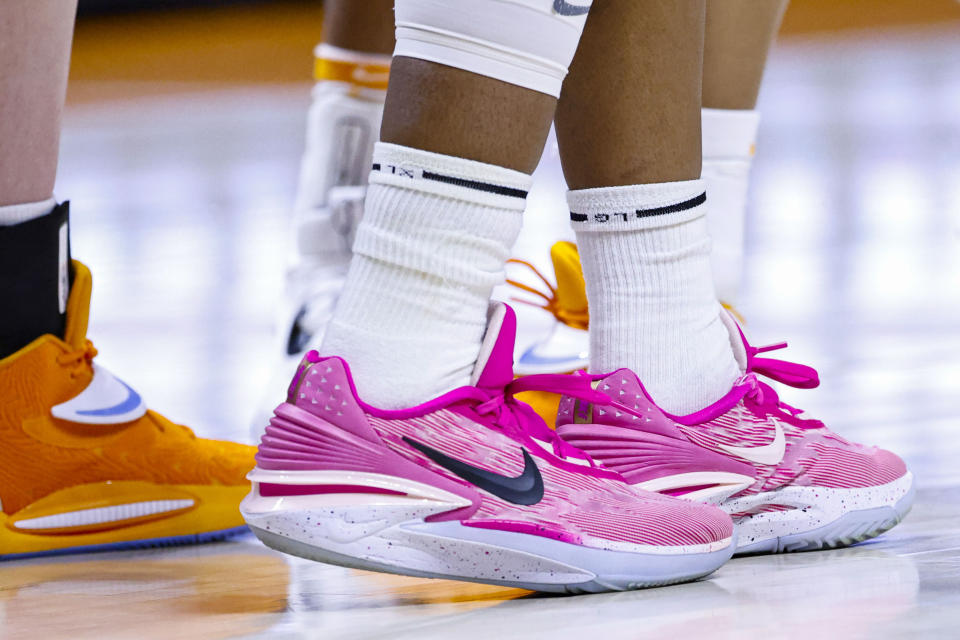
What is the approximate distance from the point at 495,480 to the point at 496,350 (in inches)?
3.2

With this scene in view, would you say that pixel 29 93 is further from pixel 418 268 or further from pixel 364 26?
pixel 364 26

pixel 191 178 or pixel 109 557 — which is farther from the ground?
pixel 109 557

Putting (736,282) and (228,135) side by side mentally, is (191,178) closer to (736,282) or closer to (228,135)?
(228,135)

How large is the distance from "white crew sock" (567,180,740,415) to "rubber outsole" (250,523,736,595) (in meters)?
0.12

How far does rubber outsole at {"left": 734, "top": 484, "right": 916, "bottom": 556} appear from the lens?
2.78 ft

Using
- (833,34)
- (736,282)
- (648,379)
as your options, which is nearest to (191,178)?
(736,282)

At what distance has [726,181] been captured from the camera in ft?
3.74

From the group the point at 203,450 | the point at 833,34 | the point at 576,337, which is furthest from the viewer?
the point at 833,34

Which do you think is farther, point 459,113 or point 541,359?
point 541,359

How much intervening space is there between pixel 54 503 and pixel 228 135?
4.05 meters

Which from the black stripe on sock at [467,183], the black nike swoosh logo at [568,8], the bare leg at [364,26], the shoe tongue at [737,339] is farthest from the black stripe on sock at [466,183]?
the bare leg at [364,26]

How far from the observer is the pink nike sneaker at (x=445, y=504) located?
27.6 inches

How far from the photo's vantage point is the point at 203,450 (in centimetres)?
98

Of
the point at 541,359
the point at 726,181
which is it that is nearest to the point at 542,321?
the point at 541,359
